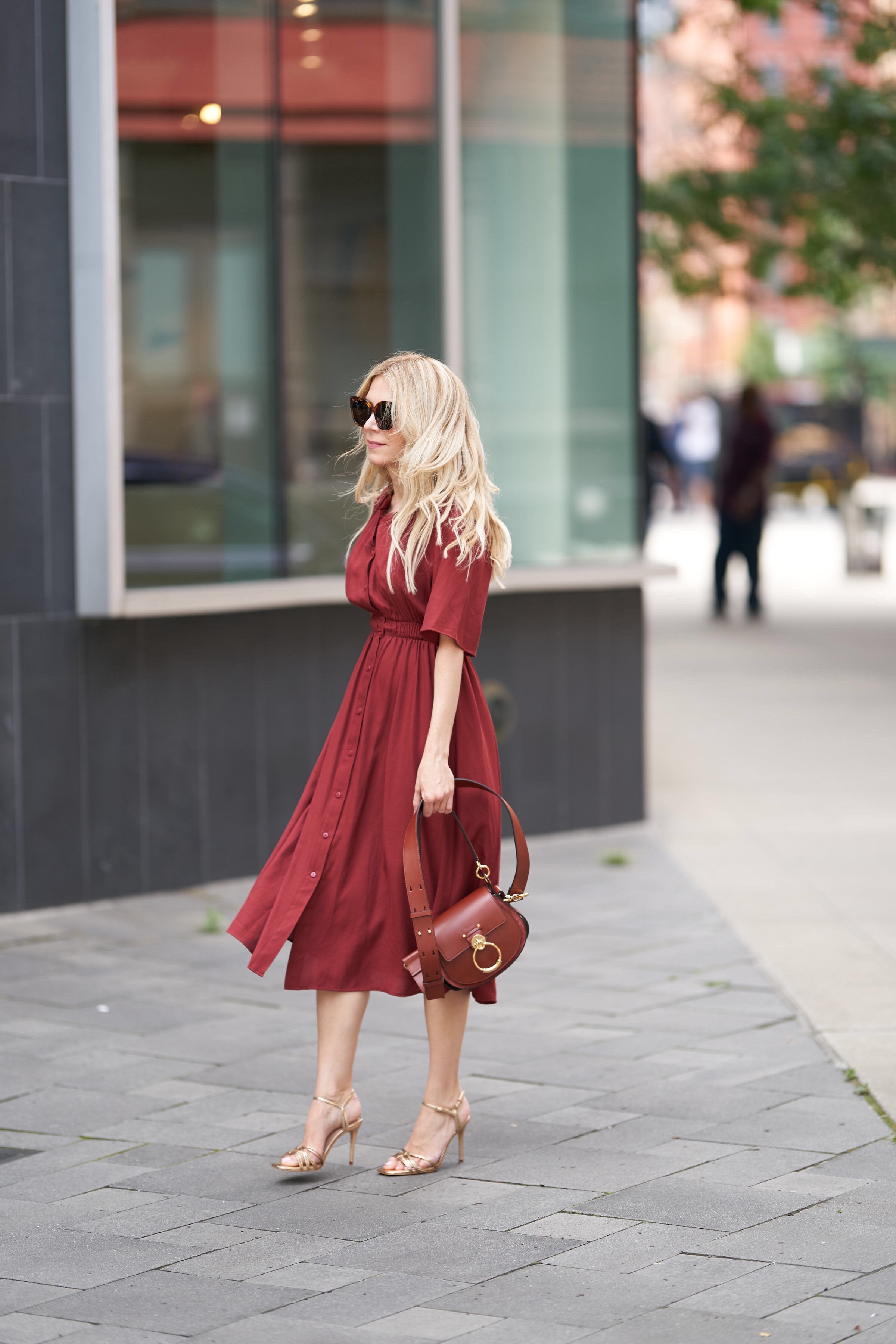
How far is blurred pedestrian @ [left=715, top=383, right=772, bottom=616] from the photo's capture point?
17.4 metres

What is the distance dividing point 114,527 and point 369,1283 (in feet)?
12.6

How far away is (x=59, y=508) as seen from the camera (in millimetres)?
6902

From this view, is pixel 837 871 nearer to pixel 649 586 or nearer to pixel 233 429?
pixel 233 429

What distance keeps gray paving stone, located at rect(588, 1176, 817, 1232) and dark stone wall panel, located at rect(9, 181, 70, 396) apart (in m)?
3.96

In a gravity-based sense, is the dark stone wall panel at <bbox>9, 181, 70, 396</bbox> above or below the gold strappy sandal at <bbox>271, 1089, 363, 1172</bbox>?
above

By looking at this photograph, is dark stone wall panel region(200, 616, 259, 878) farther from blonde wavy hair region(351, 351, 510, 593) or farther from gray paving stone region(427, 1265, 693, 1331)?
gray paving stone region(427, 1265, 693, 1331)

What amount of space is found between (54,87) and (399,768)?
3.74 m

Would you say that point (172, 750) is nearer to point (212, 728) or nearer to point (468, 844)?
point (212, 728)

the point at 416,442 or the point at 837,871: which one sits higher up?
the point at 416,442

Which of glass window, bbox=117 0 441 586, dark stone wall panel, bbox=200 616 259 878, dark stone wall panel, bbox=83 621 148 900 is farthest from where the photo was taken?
glass window, bbox=117 0 441 586

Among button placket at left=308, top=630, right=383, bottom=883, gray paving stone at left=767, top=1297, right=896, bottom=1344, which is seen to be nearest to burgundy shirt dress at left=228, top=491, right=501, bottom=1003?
button placket at left=308, top=630, right=383, bottom=883

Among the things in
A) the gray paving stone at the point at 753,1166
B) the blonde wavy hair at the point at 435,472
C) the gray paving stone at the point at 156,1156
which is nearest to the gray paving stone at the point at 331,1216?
the gray paving stone at the point at 156,1156

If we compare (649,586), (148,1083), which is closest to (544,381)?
(148,1083)

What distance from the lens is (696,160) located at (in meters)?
18.8
